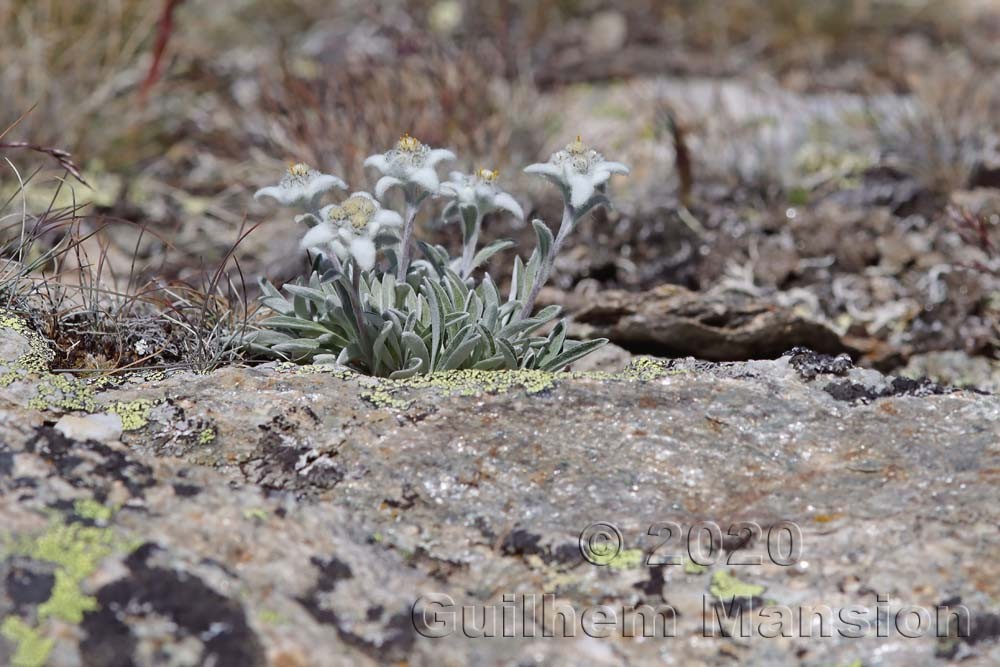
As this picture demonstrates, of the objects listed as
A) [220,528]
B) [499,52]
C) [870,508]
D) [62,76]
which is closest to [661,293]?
[870,508]

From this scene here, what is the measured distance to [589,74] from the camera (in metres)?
8.62

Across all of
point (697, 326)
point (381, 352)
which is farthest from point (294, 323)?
point (697, 326)

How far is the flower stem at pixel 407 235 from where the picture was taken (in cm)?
296

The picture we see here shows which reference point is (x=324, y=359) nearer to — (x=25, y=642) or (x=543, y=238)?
(x=543, y=238)

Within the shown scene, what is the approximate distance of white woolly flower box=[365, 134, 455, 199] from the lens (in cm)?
284

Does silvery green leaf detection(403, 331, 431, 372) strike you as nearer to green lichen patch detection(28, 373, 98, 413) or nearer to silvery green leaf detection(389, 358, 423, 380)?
silvery green leaf detection(389, 358, 423, 380)

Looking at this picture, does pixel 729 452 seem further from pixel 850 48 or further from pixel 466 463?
pixel 850 48

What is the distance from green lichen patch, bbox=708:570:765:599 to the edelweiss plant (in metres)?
0.98

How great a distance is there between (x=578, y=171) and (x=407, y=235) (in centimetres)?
55

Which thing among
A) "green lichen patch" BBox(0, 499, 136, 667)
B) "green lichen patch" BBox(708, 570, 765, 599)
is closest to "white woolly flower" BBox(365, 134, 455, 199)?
"green lichen patch" BBox(0, 499, 136, 667)

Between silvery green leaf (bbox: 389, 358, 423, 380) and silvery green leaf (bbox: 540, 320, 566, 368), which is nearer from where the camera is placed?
silvery green leaf (bbox: 389, 358, 423, 380)

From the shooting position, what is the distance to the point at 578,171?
9.73 ft

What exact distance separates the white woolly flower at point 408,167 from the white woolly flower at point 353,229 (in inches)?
7.3

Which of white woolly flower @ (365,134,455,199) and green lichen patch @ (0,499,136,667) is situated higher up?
white woolly flower @ (365,134,455,199)
